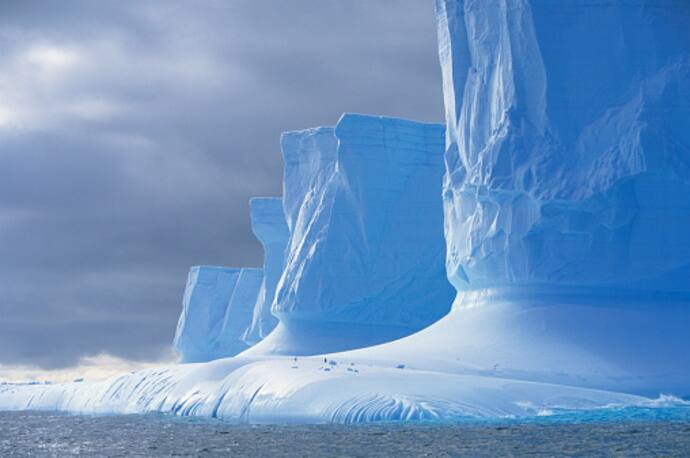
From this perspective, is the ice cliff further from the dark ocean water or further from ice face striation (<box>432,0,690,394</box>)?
the dark ocean water

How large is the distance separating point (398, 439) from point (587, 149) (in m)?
8.55

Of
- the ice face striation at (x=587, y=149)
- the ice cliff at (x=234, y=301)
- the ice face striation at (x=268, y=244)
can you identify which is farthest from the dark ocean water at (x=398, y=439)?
the ice cliff at (x=234, y=301)

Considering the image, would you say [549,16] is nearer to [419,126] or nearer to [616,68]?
[616,68]

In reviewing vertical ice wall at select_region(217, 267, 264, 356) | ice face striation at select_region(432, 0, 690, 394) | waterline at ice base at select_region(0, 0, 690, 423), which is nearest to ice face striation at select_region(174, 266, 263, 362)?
vertical ice wall at select_region(217, 267, 264, 356)

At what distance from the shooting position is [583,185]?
23.0 m

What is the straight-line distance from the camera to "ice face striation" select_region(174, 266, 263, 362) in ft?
159

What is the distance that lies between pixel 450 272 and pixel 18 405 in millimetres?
17554

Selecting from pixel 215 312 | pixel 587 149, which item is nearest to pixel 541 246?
pixel 587 149

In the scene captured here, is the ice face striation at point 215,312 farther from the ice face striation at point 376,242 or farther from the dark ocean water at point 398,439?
the dark ocean water at point 398,439

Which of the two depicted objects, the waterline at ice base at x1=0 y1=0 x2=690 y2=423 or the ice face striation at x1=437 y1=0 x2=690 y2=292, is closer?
the waterline at ice base at x1=0 y1=0 x2=690 y2=423

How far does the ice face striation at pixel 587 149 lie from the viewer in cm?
2305

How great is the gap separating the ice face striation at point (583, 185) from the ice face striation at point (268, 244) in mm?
18251

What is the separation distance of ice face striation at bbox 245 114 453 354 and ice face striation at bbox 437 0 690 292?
950 centimetres

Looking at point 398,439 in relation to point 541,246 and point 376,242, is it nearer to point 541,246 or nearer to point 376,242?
point 541,246
